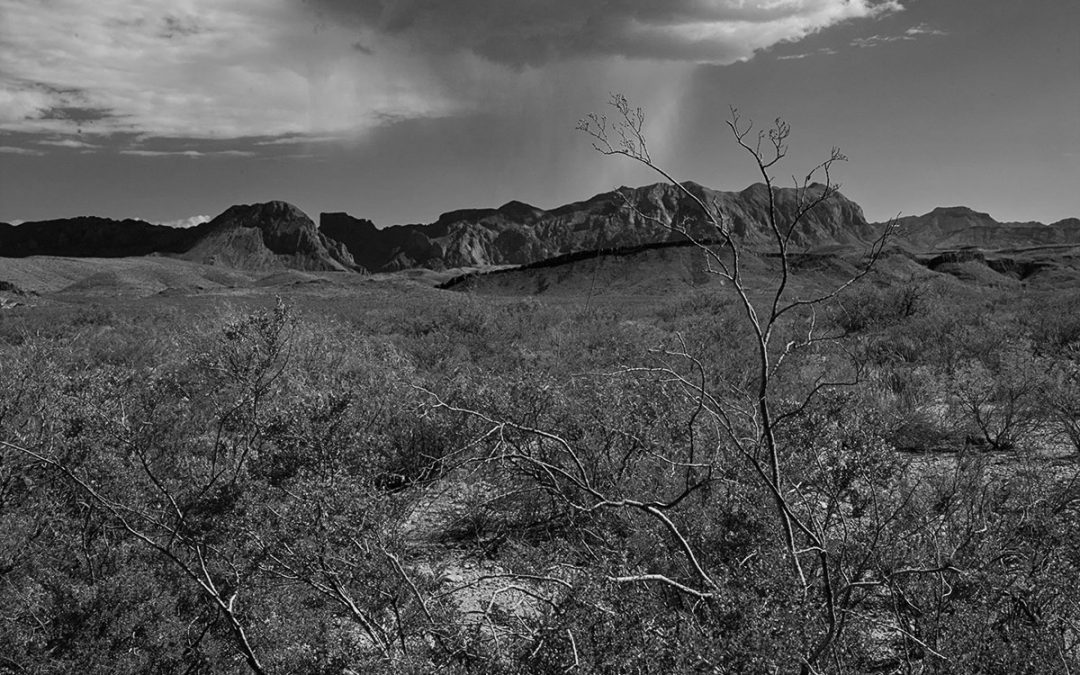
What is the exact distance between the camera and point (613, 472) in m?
5.62

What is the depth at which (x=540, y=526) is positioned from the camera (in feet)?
18.6

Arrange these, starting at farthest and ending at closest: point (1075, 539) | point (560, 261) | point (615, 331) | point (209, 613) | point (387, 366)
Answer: point (560, 261), point (615, 331), point (387, 366), point (209, 613), point (1075, 539)

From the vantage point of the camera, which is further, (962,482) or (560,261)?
(560,261)

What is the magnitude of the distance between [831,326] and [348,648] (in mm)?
18655

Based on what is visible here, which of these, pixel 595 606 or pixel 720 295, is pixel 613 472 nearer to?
pixel 595 606

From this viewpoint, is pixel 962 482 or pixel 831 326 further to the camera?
pixel 831 326

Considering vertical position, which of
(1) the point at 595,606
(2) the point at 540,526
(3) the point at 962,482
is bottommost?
(2) the point at 540,526

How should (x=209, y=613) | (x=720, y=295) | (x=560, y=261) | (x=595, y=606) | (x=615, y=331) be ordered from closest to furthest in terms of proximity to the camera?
1. (x=595, y=606)
2. (x=209, y=613)
3. (x=615, y=331)
4. (x=720, y=295)
5. (x=560, y=261)

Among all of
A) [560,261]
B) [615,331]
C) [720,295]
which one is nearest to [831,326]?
[615,331]

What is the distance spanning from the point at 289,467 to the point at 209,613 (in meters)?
0.96

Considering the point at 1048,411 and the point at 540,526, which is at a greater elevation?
the point at 1048,411

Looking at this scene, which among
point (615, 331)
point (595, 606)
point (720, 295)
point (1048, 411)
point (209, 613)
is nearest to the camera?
point (595, 606)

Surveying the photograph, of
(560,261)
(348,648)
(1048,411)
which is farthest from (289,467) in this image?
(560,261)

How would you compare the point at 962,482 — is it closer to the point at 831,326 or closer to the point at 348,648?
the point at 348,648
